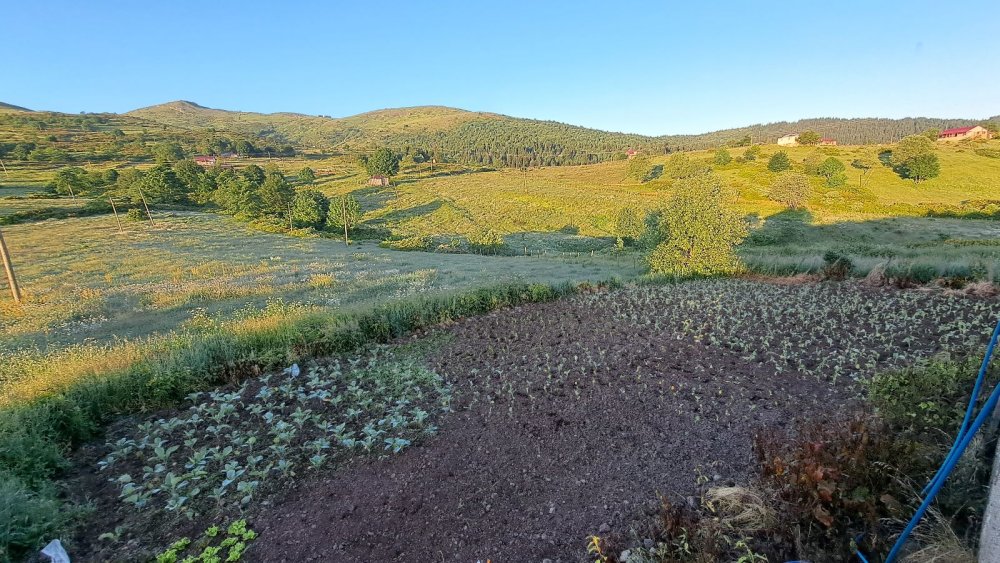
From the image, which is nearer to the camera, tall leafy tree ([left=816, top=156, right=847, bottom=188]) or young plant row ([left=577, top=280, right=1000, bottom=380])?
young plant row ([left=577, top=280, right=1000, bottom=380])

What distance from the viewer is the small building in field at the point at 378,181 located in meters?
75.1

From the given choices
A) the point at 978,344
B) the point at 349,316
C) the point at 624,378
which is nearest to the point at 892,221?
the point at 978,344

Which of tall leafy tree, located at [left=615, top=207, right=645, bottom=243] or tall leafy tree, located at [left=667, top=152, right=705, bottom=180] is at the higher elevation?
tall leafy tree, located at [left=667, top=152, right=705, bottom=180]

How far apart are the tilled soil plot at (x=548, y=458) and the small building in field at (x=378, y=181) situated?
7337 centimetres

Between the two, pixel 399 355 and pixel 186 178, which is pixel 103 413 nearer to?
pixel 399 355

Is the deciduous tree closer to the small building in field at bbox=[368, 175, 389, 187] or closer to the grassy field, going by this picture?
the small building in field at bbox=[368, 175, 389, 187]

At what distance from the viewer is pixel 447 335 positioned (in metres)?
8.80

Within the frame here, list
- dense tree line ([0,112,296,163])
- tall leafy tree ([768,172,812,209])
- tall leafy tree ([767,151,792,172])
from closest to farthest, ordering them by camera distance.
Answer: tall leafy tree ([768,172,812,209])
tall leafy tree ([767,151,792,172])
dense tree line ([0,112,296,163])

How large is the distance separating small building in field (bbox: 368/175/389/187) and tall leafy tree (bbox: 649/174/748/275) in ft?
220

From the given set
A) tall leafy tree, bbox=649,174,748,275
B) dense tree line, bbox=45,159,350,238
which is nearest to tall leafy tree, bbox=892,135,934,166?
tall leafy tree, bbox=649,174,748,275

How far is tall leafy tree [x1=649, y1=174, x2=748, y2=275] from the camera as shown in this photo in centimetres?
1484

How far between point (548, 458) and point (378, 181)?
77821 mm

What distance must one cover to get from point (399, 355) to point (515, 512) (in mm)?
4517

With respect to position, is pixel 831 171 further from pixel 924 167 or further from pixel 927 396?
pixel 927 396
